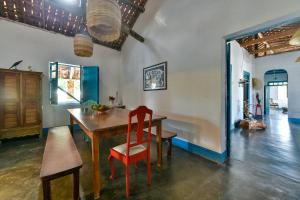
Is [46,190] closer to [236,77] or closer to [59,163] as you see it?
[59,163]

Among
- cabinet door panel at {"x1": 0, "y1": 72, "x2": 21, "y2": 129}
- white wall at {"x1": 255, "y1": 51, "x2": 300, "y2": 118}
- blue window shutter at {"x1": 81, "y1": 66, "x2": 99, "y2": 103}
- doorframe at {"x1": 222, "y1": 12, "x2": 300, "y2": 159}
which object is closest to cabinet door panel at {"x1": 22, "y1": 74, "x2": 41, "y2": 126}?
cabinet door panel at {"x1": 0, "y1": 72, "x2": 21, "y2": 129}

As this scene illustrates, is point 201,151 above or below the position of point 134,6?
below

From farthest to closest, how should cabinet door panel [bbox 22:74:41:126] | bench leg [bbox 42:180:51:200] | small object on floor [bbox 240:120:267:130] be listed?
small object on floor [bbox 240:120:267:130]
cabinet door panel [bbox 22:74:41:126]
bench leg [bbox 42:180:51:200]

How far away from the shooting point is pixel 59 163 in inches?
57.9

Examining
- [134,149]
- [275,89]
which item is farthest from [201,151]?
[275,89]

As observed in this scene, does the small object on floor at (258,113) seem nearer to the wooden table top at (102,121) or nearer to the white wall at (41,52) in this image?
the wooden table top at (102,121)

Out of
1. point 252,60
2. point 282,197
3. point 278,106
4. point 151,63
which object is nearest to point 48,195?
point 282,197

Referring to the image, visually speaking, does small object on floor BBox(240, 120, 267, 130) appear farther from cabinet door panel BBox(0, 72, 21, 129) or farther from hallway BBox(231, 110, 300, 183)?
cabinet door panel BBox(0, 72, 21, 129)

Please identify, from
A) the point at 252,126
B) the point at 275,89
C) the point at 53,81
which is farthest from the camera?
the point at 275,89

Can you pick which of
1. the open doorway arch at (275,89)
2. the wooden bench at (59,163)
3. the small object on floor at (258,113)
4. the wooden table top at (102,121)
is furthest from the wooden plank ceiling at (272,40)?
the wooden bench at (59,163)

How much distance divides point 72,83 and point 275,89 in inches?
633

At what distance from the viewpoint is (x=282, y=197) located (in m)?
1.59

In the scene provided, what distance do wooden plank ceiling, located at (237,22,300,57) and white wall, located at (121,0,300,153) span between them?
335 cm

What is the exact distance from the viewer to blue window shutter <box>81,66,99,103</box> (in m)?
4.94
